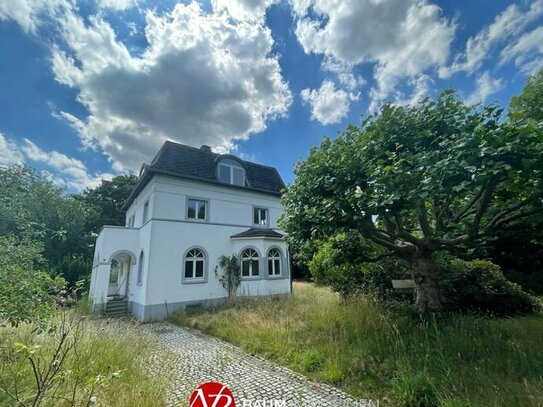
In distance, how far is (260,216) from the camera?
1694 centimetres

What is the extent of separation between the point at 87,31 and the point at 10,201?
16.0 ft

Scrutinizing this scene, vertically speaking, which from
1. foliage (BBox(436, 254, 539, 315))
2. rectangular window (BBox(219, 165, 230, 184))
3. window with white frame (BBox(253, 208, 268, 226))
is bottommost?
foliage (BBox(436, 254, 539, 315))

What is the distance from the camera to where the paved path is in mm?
3992

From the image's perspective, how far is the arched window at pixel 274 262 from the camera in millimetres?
15578

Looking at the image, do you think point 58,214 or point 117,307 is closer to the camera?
point 117,307

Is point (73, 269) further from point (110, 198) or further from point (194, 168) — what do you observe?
point (194, 168)

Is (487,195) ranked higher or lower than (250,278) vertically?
higher

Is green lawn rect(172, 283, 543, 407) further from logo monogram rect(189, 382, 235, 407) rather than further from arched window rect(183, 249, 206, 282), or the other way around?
arched window rect(183, 249, 206, 282)

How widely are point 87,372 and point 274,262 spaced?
1232cm

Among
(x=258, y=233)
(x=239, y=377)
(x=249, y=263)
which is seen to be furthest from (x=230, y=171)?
(x=239, y=377)

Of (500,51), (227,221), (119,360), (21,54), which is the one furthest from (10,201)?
(500,51)

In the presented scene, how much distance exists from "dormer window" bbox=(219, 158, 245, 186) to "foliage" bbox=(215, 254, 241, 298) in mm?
4715

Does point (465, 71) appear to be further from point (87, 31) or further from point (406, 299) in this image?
point (87, 31)

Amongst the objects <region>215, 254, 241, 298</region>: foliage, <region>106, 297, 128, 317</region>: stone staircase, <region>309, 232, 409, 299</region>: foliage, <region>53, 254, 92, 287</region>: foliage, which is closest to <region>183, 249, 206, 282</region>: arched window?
<region>215, 254, 241, 298</region>: foliage
